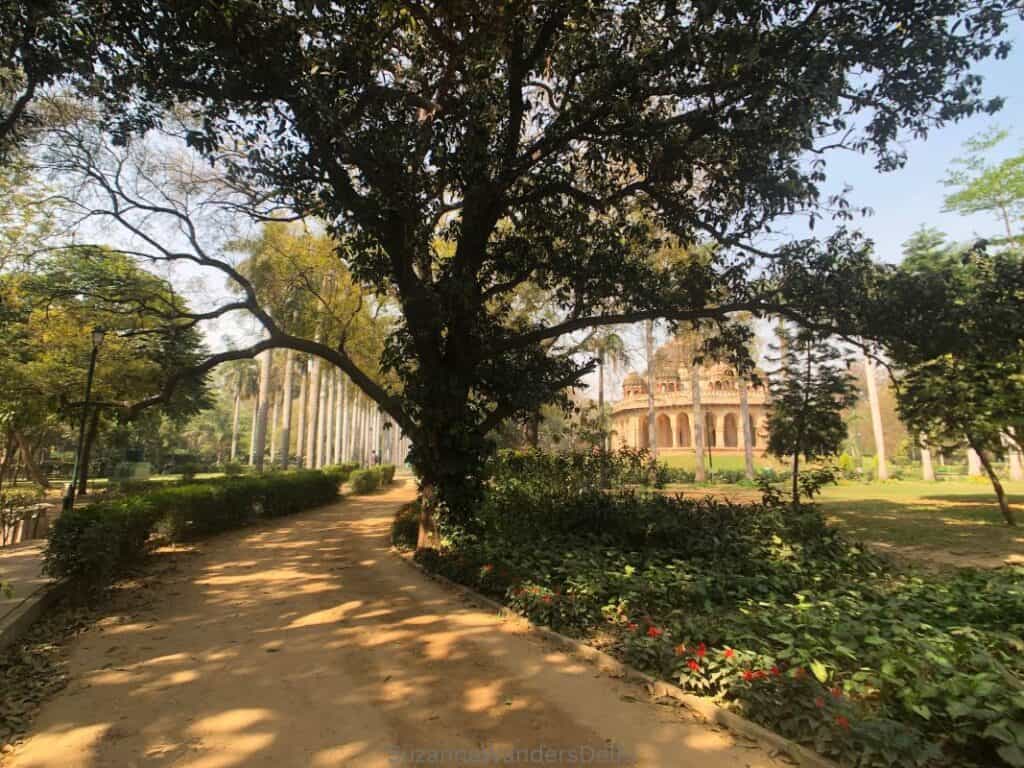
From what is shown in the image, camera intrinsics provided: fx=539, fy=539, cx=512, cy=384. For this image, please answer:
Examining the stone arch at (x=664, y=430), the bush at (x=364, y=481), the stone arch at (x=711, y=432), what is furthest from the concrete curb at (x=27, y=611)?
the stone arch at (x=664, y=430)

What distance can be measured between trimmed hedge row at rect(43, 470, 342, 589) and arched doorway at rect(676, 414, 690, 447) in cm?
3555

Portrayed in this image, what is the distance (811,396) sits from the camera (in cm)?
1388

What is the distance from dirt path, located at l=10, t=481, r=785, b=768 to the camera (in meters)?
3.44

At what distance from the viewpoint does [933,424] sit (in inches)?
589

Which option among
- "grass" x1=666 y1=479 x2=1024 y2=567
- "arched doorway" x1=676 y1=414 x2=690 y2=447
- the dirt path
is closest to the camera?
the dirt path

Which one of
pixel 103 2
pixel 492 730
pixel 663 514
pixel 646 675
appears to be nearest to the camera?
pixel 492 730

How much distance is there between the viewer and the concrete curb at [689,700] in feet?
10.7

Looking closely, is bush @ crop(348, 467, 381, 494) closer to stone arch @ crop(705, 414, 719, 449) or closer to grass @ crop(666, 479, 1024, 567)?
grass @ crop(666, 479, 1024, 567)

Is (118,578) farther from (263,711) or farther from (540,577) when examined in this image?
(540,577)

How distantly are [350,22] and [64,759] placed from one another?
7703 millimetres

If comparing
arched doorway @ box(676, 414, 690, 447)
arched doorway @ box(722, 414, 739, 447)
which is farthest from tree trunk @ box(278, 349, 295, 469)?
arched doorway @ box(722, 414, 739, 447)

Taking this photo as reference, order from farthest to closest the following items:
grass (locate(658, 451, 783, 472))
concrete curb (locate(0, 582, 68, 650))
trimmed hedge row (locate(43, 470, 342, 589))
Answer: grass (locate(658, 451, 783, 472)), trimmed hedge row (locate(43, 470, 342, 589)), concrete curb (locate(0, 582, 68, 650))

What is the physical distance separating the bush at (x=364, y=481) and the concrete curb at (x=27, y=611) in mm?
18246

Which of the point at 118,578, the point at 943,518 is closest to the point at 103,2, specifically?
the point at 118,578
